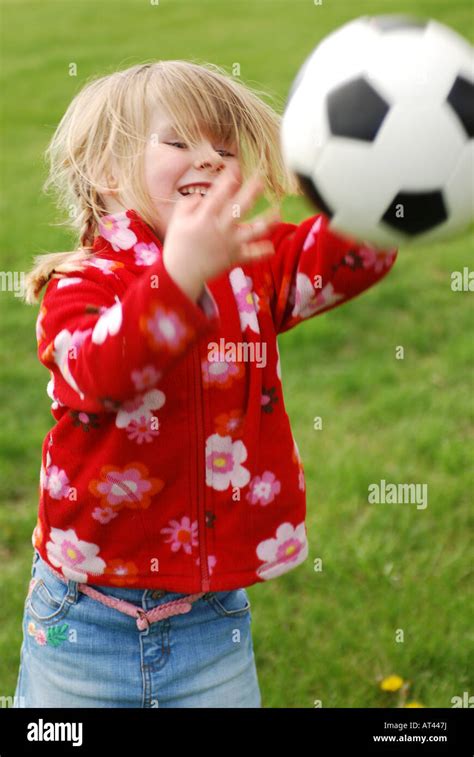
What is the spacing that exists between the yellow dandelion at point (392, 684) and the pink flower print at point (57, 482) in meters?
1.26

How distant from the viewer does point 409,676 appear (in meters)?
2.93

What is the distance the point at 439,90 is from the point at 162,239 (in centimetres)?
67

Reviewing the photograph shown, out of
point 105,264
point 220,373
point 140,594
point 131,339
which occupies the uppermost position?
point 105,264

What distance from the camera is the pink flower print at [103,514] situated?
2.08 metres

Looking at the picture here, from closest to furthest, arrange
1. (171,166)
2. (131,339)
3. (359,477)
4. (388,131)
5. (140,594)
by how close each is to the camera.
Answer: (131,339)
(388,131)
(171,166)
(140,594)
(359,477)

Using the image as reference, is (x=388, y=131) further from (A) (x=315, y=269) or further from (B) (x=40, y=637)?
(B) (x=40, y=637)

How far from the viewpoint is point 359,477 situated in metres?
3.79

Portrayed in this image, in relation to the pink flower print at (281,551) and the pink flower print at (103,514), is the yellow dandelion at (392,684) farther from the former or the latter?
the pink flower print at (103,514)

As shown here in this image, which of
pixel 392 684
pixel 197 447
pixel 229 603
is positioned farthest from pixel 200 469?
pixel 392 684

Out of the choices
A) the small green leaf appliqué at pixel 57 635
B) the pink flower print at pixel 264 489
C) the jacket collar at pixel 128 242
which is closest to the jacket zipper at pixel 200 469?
the pink flower print at pixel 264 489

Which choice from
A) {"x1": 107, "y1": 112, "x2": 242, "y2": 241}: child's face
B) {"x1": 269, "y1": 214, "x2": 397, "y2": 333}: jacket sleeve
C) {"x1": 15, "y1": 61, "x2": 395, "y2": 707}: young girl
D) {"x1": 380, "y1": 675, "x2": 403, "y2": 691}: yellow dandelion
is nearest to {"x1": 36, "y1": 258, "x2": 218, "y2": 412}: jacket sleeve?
{"x1": 15, "y1": 61, "x2": 395, "y2": 707}: young girl

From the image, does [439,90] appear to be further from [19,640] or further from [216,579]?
[19,640]

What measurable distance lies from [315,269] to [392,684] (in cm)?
135

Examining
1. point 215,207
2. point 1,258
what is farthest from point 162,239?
point 1,258
